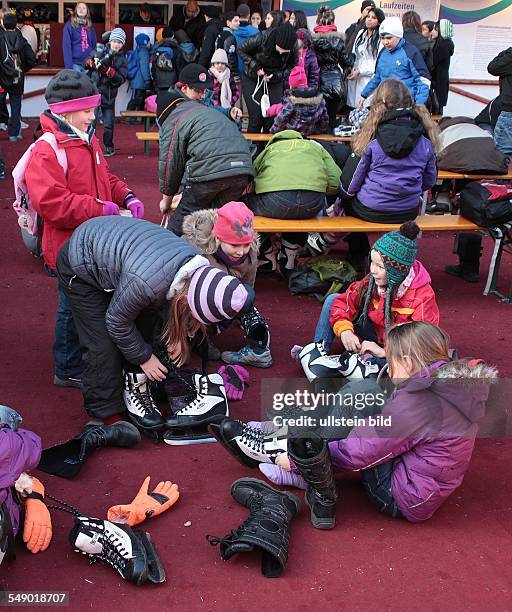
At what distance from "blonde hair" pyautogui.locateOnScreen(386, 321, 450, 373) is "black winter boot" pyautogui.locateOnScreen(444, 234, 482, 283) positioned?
3490mm

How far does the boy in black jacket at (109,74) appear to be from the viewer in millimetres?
10797

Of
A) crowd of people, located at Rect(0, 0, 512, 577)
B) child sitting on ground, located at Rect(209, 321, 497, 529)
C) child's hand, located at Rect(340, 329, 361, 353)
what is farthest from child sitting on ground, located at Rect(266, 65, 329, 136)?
child sitting on ground, located at Rect(209, 321, 497, 529)

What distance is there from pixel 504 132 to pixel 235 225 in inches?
225

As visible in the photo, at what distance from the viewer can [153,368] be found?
386cm

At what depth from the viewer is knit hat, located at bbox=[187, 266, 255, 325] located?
139 inches

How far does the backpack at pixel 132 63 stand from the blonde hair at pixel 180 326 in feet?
33.0

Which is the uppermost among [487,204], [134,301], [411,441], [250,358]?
[134,301]

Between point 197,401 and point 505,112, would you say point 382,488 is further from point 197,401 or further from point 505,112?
point 505,112

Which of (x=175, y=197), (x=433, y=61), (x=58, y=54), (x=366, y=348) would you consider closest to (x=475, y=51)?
(x=433, y=61)

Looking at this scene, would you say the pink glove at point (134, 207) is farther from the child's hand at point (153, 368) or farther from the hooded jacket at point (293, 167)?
the hooded jacket at point (293, 167)

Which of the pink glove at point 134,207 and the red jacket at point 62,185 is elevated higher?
the red jacket at point 62,185

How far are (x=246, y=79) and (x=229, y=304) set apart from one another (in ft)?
23.3


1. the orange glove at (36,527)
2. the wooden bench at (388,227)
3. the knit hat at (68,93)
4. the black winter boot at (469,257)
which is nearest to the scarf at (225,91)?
the black winter boot at (469,257)

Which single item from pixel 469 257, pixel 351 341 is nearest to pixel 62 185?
pixel 351 341
